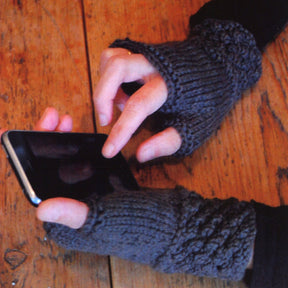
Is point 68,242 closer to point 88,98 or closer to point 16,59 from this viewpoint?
point 88,98

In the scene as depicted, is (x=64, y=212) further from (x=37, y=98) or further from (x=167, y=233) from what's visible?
(x=37, y=98)

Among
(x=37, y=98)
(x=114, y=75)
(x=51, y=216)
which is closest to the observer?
(x=51, y=216)

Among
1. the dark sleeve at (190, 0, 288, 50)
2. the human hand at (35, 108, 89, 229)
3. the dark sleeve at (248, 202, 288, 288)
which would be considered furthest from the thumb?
the dark sleeve at (190, 0, 288, 50)

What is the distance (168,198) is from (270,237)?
170 mm

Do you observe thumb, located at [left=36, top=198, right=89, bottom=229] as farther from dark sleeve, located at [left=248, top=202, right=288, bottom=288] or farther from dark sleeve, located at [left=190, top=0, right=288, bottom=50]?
dark sleeve, located at [left=190, top=0, right=288, bottom=50]

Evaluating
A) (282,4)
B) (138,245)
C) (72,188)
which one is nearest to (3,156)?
(72,188)

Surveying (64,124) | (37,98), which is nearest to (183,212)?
(64,124)

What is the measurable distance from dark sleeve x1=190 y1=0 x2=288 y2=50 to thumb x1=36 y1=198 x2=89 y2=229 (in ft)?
1.51

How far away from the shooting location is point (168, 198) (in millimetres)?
529

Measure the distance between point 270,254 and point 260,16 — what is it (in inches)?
17.2

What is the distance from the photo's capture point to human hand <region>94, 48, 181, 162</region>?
0.52 metres

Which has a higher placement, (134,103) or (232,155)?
(134,103)

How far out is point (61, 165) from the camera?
0.50 meters

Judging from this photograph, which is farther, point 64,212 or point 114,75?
point 114,75
